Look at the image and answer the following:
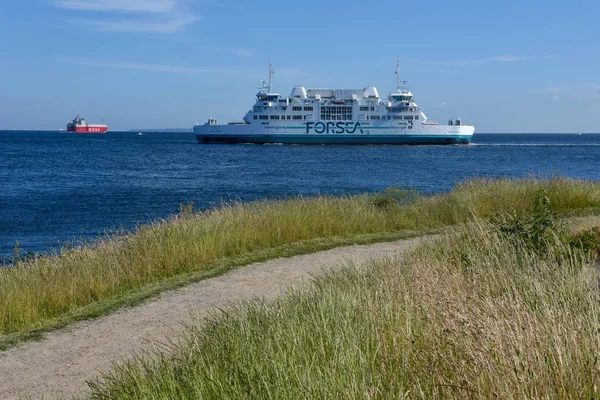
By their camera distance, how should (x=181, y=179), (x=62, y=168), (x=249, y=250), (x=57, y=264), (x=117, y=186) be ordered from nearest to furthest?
(x=57, y=264)
(x=249, y=250)
(x=117, y=186)
(x=181, y=179)
(x=62, y=168)

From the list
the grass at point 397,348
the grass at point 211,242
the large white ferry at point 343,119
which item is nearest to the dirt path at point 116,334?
the grass at point 211,242

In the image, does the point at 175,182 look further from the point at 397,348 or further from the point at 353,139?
the point at 353,139

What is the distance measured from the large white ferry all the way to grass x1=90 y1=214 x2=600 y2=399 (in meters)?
67.6

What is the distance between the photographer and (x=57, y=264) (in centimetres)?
845

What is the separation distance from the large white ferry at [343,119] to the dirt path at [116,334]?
211ft

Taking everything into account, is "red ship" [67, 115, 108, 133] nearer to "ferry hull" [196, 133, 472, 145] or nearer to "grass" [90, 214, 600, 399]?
"ferry hull" [196, 133, 472, 145]

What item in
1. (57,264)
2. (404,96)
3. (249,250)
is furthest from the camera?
(404,96)

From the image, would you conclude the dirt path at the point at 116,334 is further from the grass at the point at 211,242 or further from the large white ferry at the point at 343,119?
the large white ferry at the point at 343,119

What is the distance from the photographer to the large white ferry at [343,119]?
72438 millimetres

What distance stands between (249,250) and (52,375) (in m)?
5.04

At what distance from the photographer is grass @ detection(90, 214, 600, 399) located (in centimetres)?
319

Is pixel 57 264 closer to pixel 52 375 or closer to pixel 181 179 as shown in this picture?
pixel 52 375

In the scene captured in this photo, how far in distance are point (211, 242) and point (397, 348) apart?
5962 millimetres

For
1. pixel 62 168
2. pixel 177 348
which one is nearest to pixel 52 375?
pixel 177 348
